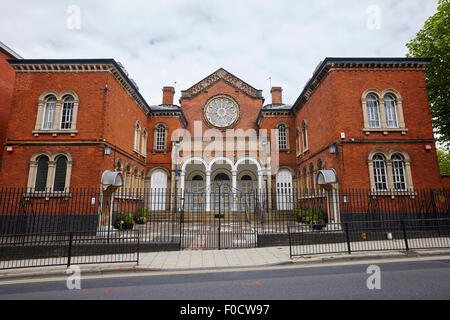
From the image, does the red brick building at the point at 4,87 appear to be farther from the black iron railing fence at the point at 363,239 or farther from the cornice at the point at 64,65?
the black iron railing fence at the point at 363,239

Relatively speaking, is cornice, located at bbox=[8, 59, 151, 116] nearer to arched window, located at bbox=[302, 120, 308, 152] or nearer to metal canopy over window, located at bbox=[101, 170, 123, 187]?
metal canopy over window, located at bbox=[101, 170, 123, 187]

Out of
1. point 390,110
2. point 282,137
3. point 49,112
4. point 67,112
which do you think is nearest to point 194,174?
point 282,137

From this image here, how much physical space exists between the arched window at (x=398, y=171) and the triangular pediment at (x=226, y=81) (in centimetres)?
1511

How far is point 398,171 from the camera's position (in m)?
13.1

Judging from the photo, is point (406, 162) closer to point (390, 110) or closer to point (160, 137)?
point (390, 110)

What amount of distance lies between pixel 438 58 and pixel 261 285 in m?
19.0

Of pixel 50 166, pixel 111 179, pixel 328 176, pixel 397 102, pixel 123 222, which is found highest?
pixel 397 102

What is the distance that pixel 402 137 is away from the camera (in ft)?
43.8

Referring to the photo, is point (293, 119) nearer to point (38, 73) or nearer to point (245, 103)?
point (245, 103)

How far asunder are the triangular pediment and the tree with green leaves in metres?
13.5

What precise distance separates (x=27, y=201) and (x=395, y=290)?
629 inches

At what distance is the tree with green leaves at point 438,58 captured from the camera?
49.2 feet

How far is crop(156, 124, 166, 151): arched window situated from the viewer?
73.9 feet
